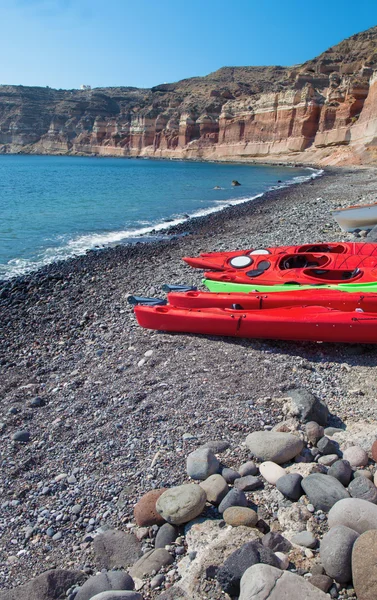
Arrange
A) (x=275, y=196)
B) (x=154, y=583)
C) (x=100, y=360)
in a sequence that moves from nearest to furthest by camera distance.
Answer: (x=154, y=583)
(x=100, y=360)
(x=275, y=196)

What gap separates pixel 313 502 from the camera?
9.18 ft

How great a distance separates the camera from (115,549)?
107 inches

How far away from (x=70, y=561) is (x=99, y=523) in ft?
1.00

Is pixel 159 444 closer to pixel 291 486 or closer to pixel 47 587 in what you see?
pixel 291 486

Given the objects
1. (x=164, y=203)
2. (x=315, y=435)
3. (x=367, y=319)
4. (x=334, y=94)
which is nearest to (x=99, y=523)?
(x=315, y=435)

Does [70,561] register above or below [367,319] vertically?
below

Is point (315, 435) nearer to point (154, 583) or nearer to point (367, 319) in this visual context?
point (154, 583)

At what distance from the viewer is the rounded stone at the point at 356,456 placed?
3.19 meters

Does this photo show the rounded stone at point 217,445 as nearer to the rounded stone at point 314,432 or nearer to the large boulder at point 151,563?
the rounded stone at point 314,432

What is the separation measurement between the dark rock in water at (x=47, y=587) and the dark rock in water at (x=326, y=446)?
192cm

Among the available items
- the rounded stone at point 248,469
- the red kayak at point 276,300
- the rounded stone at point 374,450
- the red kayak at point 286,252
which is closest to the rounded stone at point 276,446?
the rounded stone at point 248,469

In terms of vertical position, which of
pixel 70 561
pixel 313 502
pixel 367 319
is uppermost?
pixel 367 319

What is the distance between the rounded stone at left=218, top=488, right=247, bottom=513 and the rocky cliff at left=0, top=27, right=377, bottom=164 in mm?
42909

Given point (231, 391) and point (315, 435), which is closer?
point (315, 435)
